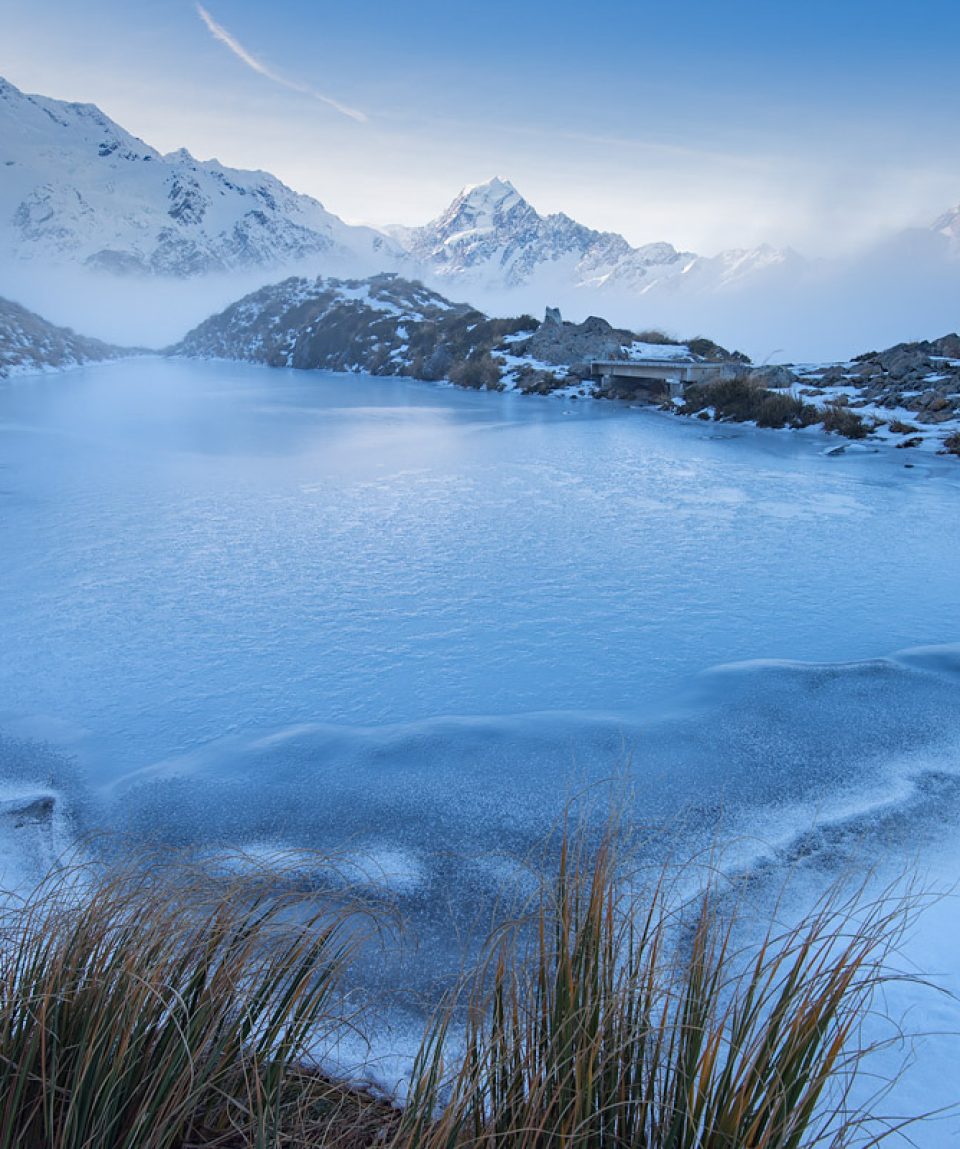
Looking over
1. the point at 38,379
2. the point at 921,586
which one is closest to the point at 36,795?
the point at 921,586

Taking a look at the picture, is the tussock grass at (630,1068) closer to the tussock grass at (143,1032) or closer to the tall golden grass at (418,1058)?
the tall golden grass at (418,1058)

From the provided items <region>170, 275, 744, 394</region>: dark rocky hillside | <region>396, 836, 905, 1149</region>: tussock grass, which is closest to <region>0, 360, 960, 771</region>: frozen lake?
<region>396, 836, 905, 1149</region>: tussock grass

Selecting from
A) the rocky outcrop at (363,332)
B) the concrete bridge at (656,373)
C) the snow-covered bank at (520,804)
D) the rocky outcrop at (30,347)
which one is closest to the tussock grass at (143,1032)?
the snow-covered bank at (520,804)

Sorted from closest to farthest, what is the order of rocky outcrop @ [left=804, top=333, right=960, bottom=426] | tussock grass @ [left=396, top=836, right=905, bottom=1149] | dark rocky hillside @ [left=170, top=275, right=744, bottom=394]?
tussock grass @ [left=396, top=836, right=905, bottom=1149], rocky outcrop @ [left=804, top=333, right=960, bottom=426], dark rocky hillside @ [left=170, top=275, right=744, bottom=394]

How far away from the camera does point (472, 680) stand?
504 centimetres

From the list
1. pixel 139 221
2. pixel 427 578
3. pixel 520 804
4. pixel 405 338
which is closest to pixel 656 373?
pixel 427 578

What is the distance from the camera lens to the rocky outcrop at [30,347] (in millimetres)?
40547

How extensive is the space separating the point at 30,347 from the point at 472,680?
171 feet

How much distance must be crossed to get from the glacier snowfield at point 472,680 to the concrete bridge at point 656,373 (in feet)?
50.4

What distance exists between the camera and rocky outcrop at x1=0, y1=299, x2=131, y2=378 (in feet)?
133

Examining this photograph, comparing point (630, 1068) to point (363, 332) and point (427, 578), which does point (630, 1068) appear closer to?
point (427, 578)

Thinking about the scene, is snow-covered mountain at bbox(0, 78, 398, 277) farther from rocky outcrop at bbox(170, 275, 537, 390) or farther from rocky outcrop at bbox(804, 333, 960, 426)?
rocky outcrop at bbox(804, 333, 960, 426)

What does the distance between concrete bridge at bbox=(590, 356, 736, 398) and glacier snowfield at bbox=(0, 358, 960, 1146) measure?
604 inches

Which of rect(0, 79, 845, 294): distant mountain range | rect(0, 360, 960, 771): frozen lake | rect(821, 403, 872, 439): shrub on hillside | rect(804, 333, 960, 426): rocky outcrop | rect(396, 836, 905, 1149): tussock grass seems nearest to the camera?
rect(396, 836, 905, 1149): tussock grass
